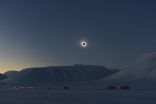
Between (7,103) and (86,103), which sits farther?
(7,103)

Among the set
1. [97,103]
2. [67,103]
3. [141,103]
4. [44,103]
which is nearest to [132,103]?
[141,103]

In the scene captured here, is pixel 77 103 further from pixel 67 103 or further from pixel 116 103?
pixel 116 103

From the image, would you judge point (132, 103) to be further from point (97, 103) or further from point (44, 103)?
point (44, 103)

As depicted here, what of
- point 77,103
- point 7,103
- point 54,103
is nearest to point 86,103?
point 77,103

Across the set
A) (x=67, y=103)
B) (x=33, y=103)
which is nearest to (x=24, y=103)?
(x=33, y=103)

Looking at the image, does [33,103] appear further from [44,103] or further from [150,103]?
[150,103]

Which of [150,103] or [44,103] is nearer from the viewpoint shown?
[150,103]

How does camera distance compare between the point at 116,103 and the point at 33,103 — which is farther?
the point at 33,103
